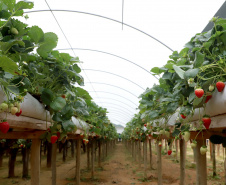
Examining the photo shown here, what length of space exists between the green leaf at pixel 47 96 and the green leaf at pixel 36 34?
0.54m

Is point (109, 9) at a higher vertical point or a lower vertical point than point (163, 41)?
higher

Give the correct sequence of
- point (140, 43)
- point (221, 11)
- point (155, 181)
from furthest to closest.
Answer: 1. point (155, 181)
2. point (140, 43)
3. point (221, 11)

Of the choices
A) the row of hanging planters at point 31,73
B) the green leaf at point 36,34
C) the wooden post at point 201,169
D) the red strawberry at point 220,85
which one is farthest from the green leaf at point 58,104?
the wooden post at point 201,169

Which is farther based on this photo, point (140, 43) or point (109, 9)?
point (140, 43)

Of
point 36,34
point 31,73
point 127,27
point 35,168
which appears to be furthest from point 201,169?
point 127,27

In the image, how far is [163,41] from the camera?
7.16 meters

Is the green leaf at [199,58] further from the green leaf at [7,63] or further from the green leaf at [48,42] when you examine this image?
the green leaf at [7,63]

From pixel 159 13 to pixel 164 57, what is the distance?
2.19 m

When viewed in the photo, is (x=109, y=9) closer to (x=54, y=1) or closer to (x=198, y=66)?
(x=54, y=1)

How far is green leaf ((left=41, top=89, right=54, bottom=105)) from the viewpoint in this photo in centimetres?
235

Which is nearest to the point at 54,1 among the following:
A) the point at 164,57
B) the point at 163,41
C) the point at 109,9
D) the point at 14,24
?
the point at 109,9

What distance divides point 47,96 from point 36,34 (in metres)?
0.67

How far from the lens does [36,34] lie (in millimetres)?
1943

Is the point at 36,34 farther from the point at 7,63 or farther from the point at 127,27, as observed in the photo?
the point at 127,27
